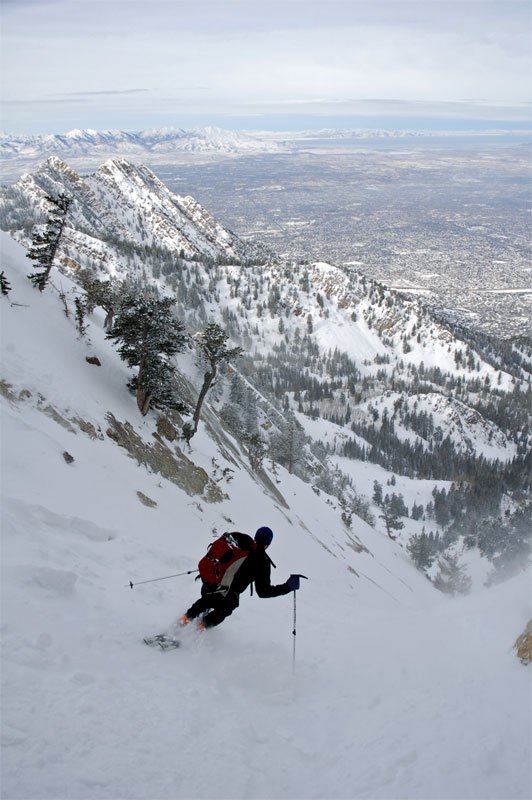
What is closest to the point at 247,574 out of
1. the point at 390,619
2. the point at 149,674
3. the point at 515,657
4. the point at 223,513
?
the point at 149,674

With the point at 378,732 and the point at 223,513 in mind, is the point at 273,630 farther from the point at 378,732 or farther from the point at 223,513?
the point at 223,513

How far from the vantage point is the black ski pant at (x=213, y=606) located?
30.2ft

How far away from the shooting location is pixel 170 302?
84.4 ft

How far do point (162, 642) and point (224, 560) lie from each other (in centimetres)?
182

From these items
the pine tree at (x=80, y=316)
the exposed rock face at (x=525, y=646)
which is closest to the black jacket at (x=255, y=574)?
the exposed rock face at (x=525, y=646)

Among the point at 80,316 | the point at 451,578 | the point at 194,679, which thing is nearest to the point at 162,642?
the point at 194,679

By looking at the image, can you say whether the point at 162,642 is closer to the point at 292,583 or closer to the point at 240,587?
the point at 240,587

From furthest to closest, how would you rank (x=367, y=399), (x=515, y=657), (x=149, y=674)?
(x=367, y=399)
(x=515, y=657)
(x=149, y=674)

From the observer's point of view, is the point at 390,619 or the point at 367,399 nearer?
the point at 390,619

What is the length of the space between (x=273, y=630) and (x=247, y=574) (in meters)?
3.01

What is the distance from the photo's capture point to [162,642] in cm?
868

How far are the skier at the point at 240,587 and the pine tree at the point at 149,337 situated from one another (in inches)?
642

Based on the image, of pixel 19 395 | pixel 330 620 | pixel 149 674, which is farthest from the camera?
pixel 19 395

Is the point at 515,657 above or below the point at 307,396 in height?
above
